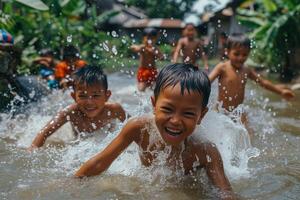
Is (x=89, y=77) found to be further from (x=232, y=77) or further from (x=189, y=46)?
(x=189, y=46)

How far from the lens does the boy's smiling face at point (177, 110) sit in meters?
2.56

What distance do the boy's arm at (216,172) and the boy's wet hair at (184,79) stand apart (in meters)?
0.33

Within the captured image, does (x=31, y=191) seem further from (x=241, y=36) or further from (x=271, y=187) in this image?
(x=241, y=36)

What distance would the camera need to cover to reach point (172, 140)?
107 inches

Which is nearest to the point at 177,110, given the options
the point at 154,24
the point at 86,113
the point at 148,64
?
the point at 86,113

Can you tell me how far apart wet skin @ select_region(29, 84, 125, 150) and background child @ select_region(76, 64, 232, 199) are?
120 centimetres

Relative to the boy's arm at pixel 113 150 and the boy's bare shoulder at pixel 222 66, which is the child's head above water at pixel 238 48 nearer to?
the boy's bare shoulder at pixel 222 66

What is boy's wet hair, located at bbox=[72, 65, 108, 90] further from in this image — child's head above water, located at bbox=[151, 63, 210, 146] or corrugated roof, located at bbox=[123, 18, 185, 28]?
corrugated roof, located at bbox=[123, 18, 185, 28]

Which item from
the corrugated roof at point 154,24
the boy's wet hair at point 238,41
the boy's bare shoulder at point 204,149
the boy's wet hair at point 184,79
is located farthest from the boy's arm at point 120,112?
the corrugated roof at point 154,24

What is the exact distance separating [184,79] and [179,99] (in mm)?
116

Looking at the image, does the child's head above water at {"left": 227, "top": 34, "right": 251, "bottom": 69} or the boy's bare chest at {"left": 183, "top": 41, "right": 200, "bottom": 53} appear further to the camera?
the boy's bare chest at {"left": 183, "top": 41, "right": 200, "bottom": 53}

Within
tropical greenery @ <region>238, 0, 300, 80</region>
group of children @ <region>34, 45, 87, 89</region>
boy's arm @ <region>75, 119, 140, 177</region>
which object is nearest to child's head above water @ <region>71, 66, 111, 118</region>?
boy's arm @ <region>75, 119, 140, 177</region>

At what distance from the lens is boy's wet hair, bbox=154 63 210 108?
2570mm

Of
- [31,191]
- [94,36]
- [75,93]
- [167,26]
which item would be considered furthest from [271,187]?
[167,26]
